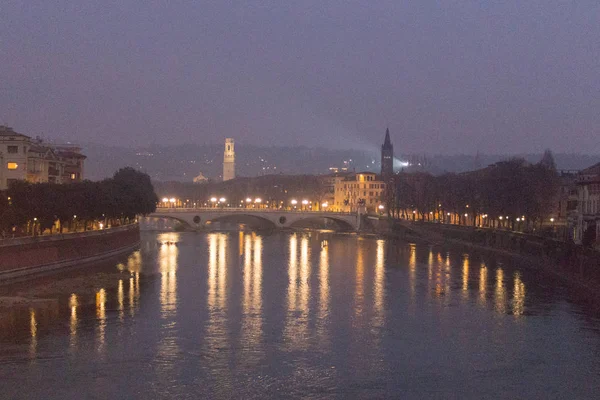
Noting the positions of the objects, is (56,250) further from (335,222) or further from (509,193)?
(335,222)

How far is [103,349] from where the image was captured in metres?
18.4

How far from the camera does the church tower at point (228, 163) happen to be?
164250 mm

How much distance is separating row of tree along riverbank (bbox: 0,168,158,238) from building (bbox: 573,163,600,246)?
887 inches

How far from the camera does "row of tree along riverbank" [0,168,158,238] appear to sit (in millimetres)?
32906

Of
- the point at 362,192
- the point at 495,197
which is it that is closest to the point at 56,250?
the point at 495,197

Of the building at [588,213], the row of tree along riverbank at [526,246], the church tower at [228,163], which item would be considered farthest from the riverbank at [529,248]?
the church tower at [228,163]

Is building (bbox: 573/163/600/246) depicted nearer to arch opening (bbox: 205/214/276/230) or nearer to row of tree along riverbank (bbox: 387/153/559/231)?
row of tree along riverbank (bbox: 387/153/559/231)

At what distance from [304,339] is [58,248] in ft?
54.4

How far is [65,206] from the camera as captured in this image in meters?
34.9

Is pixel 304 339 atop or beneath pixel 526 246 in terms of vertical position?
beneath

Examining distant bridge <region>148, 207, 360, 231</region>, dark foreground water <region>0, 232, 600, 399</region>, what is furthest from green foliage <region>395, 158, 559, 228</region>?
distant bridge <region>148, 207, 360, 231</region>

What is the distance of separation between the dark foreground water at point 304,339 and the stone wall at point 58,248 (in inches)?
121

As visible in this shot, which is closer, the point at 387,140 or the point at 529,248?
the point at 529,248

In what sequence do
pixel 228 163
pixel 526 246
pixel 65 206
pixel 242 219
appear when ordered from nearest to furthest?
pixel 65 206 → pixel 526 246 → pixel 242 219 → pixel 228 163
